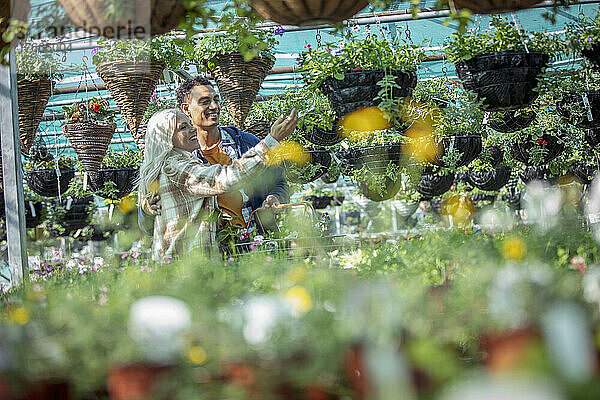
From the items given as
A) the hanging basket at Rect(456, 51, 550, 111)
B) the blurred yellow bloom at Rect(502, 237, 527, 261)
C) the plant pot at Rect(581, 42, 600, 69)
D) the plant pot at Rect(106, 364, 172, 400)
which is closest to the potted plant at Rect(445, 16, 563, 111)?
the hanging basket at Rect(456, 51, 550, 111)

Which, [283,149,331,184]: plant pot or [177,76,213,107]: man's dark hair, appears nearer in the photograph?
[177,76,213,107]: man's dark hair

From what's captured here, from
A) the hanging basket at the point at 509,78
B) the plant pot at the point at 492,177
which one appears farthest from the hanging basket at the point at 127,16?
the plant pot at the point at 492,177

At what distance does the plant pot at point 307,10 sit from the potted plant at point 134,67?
60.4 inches

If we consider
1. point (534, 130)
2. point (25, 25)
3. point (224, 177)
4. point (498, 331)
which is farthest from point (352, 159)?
point (498, 331)

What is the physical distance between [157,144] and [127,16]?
1394 millimetres

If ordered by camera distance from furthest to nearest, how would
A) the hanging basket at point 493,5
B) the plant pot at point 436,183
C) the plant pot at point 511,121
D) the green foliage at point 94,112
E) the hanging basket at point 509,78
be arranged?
the plant pot at point 436,183 < the green foliage at point 94,112 < the plant pot at point 511,121 < the hanging basket at point 509,78 < the hanging basket at point 493,5

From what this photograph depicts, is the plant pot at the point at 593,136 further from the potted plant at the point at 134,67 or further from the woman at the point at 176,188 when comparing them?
the woman at the point at 176,188

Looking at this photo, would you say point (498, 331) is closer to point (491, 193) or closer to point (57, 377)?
point (57, 377)

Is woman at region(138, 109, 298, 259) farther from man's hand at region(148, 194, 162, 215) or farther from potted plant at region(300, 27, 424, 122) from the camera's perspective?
potted plant at region(300, 27, 424, 122)

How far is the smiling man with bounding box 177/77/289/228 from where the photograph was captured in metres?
3.21

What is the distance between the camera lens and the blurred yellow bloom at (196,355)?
951 millimetres

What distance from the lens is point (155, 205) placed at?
114 inches

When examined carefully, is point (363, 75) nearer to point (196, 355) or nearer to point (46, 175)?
point (196, 355)

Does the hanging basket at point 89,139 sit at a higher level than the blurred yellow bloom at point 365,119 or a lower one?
higher
